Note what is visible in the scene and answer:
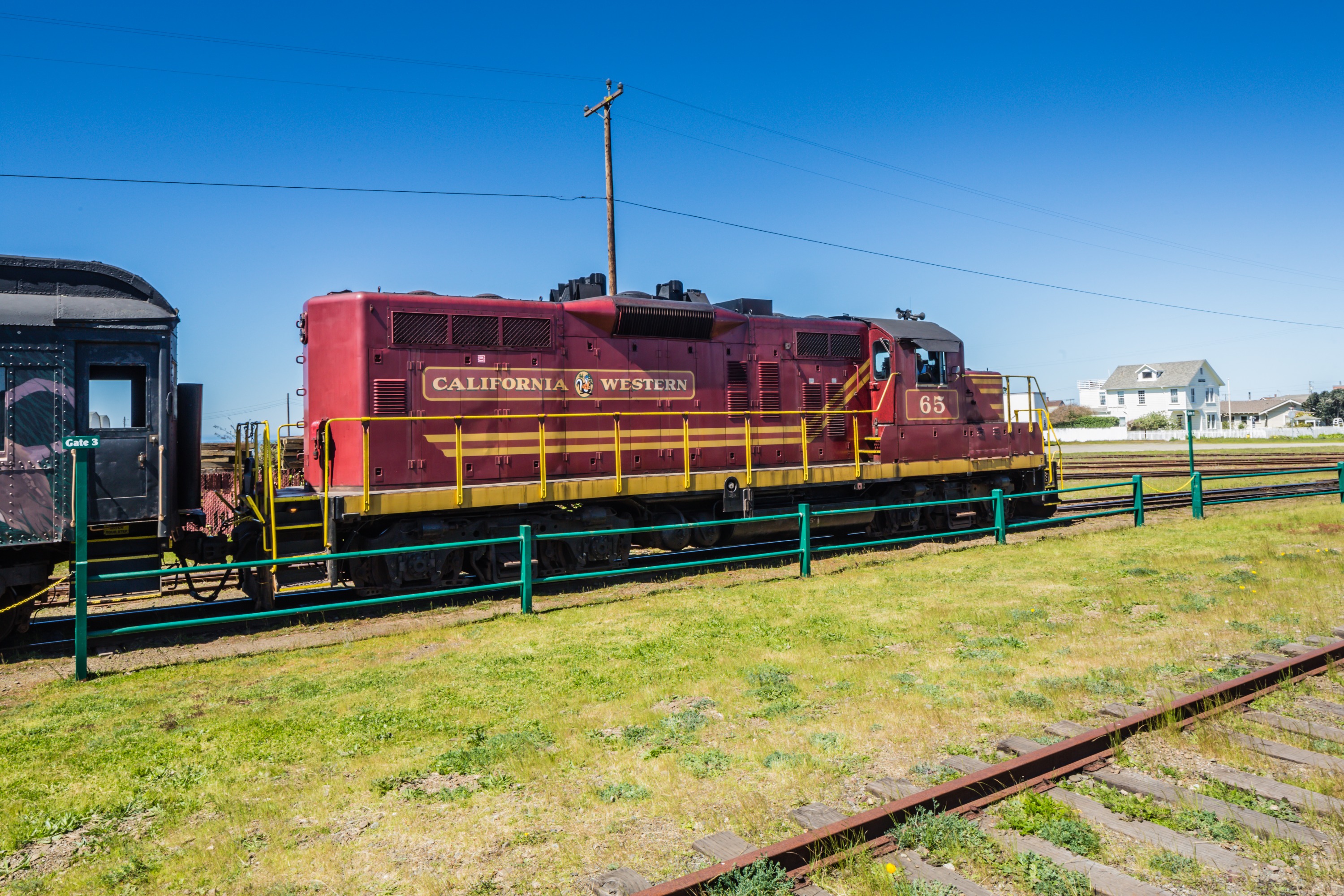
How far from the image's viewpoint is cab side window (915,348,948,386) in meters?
15.3

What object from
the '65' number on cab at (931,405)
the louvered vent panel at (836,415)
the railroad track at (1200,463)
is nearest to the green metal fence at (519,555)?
the louvered vent panel at (836,415)

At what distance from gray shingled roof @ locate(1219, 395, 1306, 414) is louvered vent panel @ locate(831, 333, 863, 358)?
100976 millimetres

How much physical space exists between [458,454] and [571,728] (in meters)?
5.60

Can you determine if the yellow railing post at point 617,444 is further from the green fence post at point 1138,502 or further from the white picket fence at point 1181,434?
the white picket fence at point 1181,434

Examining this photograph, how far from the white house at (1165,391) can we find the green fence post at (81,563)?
95.7 m

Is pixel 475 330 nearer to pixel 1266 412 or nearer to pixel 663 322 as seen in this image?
pixel 663 322

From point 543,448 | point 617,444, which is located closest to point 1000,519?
point 617,444

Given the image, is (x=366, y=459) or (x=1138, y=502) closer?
(x=366, y=459)

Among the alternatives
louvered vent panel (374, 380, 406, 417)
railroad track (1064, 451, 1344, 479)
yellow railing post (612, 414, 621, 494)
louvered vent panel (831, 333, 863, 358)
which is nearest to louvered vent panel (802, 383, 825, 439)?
louvered vent panel (831, 333, 863, 358)

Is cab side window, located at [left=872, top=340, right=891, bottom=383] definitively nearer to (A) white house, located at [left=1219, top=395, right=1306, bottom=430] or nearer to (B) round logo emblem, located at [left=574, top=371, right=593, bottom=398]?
(B) round logo emblem, located at [left=574, top=371, right=593, bottom=398]

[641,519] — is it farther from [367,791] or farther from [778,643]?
[367,791]

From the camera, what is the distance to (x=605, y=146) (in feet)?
65.3

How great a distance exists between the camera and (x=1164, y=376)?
91062 millimetres

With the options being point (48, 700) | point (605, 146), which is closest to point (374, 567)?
point (48, 700)
